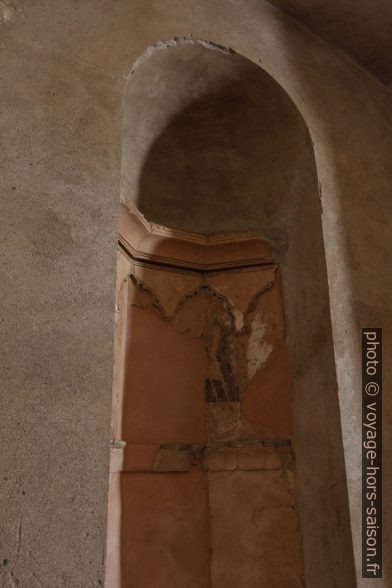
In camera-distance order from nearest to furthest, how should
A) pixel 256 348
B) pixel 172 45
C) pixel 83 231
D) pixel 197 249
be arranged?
pixel 83 231 → pixel 172 45 → pixel 256 348 → pixel 197 249

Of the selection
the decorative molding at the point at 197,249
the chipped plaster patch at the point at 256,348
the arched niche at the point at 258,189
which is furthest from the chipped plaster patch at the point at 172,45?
the chipped plaster patch at the point at 256,348

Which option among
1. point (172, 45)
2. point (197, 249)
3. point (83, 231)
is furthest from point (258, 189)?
point (83, 231)

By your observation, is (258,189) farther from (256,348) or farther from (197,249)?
(256,348)

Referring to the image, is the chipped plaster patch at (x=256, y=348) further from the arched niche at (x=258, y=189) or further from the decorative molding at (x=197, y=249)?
the decorative molding at (x=197, y=249)

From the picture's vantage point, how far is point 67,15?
2623 mm

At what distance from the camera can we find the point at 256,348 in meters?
3.32

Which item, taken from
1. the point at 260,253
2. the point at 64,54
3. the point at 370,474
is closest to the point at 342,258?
the point at 260,253

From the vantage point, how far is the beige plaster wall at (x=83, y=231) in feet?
5.62

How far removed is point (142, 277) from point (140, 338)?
1.25 feet

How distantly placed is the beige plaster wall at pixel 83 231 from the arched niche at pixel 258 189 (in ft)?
0.34

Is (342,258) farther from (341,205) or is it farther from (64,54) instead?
(64,54)

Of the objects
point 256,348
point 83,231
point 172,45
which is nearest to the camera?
point 83,231

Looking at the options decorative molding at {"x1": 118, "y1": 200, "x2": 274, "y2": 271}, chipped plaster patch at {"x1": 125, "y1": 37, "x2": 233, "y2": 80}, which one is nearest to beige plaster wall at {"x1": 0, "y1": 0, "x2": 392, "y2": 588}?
chipped plaster patch at {"x1": 125, "y1": 37, "x2": 233, "y2": 80}

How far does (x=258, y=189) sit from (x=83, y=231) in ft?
5.67
